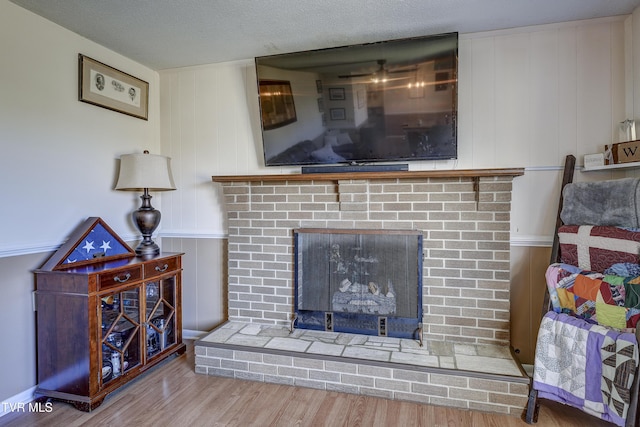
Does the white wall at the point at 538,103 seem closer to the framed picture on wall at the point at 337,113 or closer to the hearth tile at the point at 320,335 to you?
the framed picture on wall at the point at 337,113

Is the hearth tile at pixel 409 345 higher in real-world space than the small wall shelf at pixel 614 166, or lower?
lower

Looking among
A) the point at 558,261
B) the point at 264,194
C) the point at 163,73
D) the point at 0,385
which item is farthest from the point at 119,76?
the point at 558,261

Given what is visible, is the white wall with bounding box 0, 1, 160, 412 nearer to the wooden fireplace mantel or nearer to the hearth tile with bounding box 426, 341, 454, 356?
the wooden fireplace mantel

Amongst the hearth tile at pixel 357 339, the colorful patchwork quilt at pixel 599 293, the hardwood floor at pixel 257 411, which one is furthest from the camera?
the hearth tile at pixel 357 339

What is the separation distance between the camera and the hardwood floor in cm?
188

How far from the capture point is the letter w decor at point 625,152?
1.92m

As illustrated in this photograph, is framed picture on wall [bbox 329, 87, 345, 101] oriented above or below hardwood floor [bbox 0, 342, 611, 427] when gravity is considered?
above

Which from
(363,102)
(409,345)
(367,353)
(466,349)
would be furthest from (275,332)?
(363,102)

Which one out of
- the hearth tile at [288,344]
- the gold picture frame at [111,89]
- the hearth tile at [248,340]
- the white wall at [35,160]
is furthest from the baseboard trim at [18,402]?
the gold picture frame at [111,89]

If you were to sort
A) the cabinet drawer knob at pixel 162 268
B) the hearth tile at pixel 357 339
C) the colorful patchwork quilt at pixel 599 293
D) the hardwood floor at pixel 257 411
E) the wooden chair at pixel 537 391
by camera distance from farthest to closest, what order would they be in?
the cabinet drawer knob at pixel 162 268
the hearth tile at pixel 357 339
the hardwood floor at pixel 257 411
the colorful patchwork quilt at pixel 599 293
the wooden chair at pixel 537 391

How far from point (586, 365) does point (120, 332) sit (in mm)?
2587

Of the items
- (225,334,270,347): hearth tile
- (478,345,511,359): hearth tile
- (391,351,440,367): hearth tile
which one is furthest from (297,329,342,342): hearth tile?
(478,345,511,359): hearth tile

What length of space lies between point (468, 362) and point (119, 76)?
315 cm

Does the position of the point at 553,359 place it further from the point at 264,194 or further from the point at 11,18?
the point at 11,18
